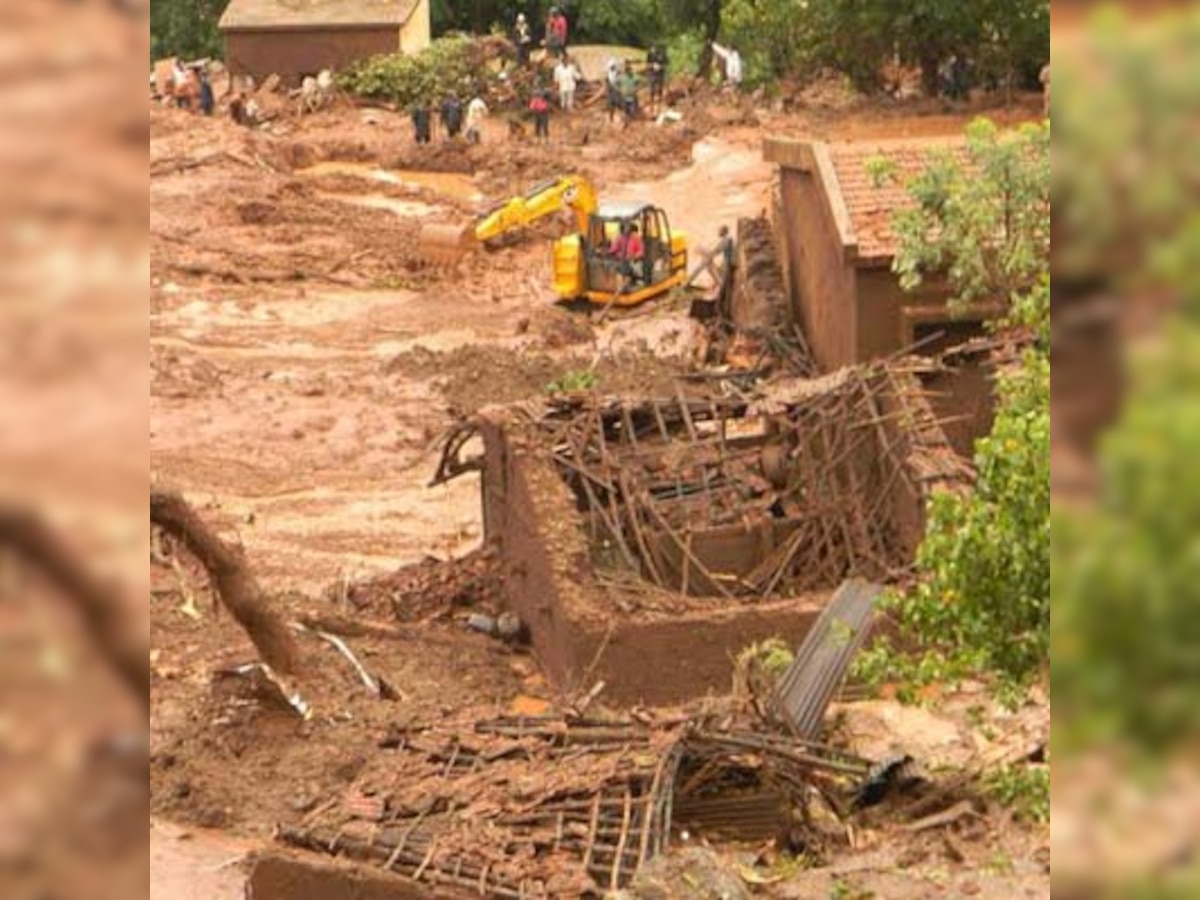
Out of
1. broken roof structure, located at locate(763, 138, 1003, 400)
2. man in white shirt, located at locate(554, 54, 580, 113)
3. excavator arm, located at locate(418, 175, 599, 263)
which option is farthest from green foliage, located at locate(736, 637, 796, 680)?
man in white shirt, located at locate(554, 54, 580, 113)

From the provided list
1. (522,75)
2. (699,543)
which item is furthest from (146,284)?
(522,75)

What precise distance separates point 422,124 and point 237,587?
83.5 ft

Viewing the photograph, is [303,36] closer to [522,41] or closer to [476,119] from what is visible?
[522,41]

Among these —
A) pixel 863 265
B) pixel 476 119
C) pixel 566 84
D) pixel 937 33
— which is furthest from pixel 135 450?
pixel 566 84

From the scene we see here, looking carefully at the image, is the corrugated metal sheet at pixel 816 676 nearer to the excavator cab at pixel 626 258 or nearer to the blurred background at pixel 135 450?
the blurred background at pixel 135 450

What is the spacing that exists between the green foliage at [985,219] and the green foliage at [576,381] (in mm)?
7596

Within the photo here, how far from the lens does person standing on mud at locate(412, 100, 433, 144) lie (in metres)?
38.3

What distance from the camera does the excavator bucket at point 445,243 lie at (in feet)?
101

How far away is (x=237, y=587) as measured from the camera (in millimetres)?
13828

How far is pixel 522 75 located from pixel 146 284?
41134 mm

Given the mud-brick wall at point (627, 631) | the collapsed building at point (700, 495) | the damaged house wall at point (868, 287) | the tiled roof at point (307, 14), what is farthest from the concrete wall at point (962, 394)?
the tiled roof at point (307, 14)

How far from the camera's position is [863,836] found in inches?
416

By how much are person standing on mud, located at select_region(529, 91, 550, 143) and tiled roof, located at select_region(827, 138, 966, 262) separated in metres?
19.2

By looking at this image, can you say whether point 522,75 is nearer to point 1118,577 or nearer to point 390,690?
point 390,690
